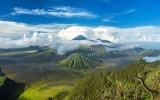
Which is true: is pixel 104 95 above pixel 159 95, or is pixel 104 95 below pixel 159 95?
below

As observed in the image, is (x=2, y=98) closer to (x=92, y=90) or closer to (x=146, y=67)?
(x=92, y=90)

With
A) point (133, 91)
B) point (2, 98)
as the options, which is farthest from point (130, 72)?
point (2, 98)

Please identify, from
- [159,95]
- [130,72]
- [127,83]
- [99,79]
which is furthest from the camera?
[99,79]

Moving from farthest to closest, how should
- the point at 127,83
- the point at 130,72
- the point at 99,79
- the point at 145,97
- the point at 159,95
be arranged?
the point at 99,79 < the point at 130,72 < the point at 127,83 < the point at 145,97 < the point at 159,95

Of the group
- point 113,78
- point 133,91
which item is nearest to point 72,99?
point 113,78

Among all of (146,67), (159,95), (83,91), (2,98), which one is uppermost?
(146,67)

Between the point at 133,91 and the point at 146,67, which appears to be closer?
the point at 133,91
